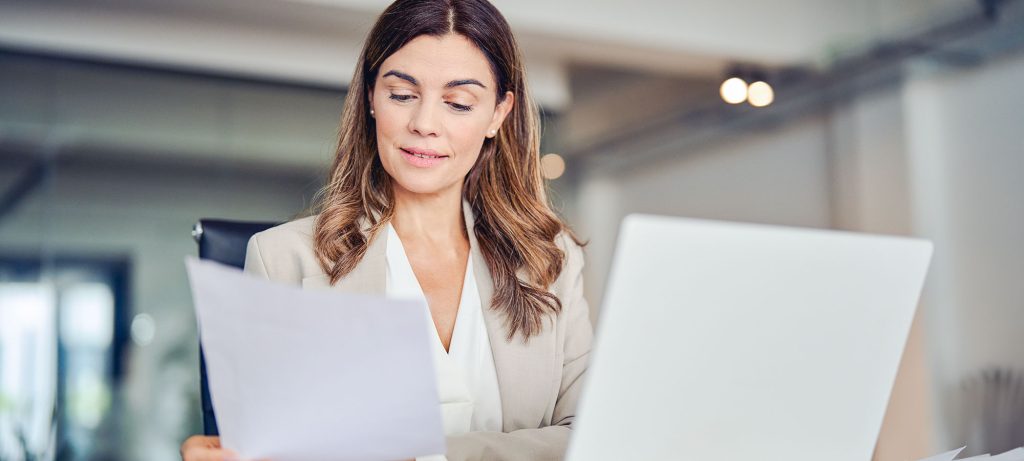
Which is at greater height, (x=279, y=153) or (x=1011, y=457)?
(x=279, y=153)

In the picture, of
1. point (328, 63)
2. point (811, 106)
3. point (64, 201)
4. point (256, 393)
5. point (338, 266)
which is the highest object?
point (328, 63)

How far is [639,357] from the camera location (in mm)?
704

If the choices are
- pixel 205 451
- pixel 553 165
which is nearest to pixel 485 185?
pixel 205 451

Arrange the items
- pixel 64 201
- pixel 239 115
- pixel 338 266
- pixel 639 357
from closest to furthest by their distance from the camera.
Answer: pixel 639 357
pixel 338 266
pixel 64 201
pixel 239 115

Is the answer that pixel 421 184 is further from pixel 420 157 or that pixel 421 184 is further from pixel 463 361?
pixel 463 361

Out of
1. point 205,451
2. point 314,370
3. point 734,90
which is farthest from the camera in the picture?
point 734,90

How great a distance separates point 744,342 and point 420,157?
813 millimetres

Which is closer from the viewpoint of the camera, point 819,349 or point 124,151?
point 819,349

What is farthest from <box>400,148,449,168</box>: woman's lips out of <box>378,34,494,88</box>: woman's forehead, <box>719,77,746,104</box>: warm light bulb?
<box>719,77,746,104</box>: warm light bulb

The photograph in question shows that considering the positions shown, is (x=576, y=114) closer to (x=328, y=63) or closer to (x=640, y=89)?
(x=640, y=89)

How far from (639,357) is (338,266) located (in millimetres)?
764

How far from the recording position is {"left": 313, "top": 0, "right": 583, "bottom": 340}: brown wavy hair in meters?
1.45

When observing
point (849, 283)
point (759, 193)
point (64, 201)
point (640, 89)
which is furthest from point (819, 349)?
point (640, 89)

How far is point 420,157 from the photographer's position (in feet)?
4.82
